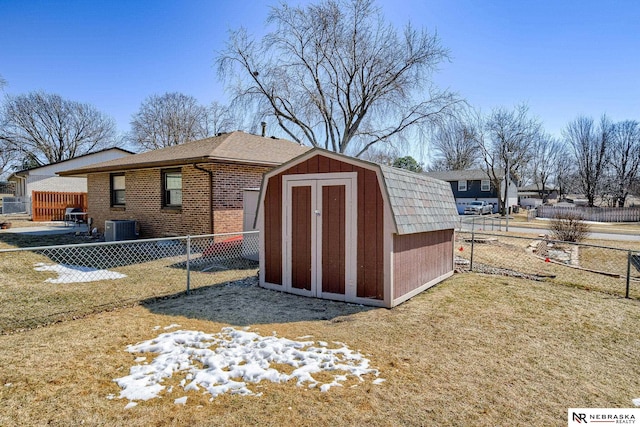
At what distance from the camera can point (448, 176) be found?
1801 inches

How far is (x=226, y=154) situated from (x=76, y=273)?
5.38 m

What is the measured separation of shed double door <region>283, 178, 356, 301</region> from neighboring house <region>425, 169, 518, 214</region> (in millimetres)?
38724

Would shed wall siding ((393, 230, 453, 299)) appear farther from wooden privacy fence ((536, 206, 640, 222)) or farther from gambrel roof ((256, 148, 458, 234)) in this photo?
wooden privacy fence ((536, 206, 640, 222))

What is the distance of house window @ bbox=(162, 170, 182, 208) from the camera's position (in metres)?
12.3

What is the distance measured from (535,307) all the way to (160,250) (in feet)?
33.1

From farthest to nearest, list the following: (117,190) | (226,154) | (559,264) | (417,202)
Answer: (117,190) → (226,154) → (559,264) → (417,202)

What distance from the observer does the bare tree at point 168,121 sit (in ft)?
134

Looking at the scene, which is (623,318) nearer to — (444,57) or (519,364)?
(519,364)

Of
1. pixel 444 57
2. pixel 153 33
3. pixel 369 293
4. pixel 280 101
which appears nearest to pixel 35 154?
pixel 280 101

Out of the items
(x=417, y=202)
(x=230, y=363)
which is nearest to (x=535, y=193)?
(x=417, y=202)

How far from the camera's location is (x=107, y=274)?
26.0 ft

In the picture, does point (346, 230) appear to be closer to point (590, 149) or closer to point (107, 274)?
point (107, 274)

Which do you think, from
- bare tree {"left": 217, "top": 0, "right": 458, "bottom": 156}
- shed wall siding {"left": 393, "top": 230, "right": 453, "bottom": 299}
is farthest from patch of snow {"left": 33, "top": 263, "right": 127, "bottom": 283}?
bare tree {"left": 217, "top": 0, "right": 458, "bottom": 156}

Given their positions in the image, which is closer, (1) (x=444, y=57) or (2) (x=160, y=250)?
(2) (x=160, y=250)
